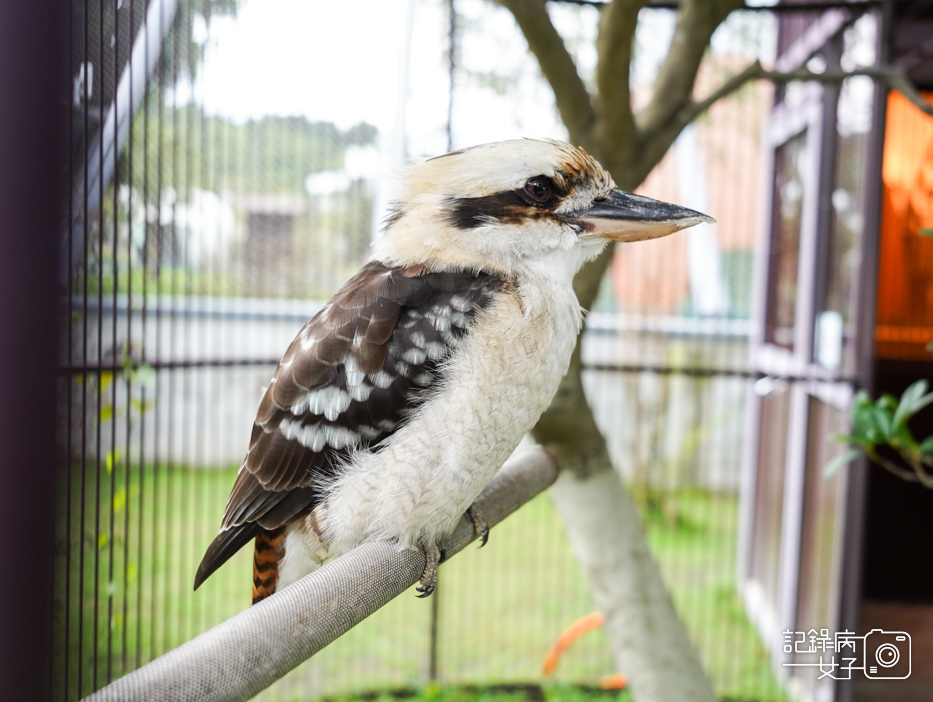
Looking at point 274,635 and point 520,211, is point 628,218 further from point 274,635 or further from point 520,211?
point 274,635

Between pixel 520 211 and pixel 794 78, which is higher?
pixel 794 78

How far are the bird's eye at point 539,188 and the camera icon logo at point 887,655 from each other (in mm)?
2183

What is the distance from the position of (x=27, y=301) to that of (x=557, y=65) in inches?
56.4

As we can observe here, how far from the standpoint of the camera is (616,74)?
1578 mm

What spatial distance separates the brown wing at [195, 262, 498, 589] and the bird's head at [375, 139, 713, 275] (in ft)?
0.18

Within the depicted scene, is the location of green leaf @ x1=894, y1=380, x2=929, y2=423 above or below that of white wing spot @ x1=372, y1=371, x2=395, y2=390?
below

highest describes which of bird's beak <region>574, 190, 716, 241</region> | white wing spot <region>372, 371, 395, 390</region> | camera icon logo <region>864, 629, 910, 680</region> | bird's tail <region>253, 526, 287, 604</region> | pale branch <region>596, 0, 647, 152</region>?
pale branch <region>596, 0, 647, 152</region>

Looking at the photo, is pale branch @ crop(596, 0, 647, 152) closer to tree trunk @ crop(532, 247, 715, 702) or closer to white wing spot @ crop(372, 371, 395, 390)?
tree trunk @ crop(532, 247, 715, 702)

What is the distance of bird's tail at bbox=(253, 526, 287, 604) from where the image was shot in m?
1.24

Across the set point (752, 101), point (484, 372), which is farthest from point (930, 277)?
point (484, 372)

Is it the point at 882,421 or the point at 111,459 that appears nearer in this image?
the point at 111,459

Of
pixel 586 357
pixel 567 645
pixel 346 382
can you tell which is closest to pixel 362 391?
pixel 346 382

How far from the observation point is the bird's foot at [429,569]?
3.91ft

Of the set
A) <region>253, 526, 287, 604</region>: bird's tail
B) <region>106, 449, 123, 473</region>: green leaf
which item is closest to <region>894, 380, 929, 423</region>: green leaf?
<region>253, 526, 287, 604</region>: bird's tail
